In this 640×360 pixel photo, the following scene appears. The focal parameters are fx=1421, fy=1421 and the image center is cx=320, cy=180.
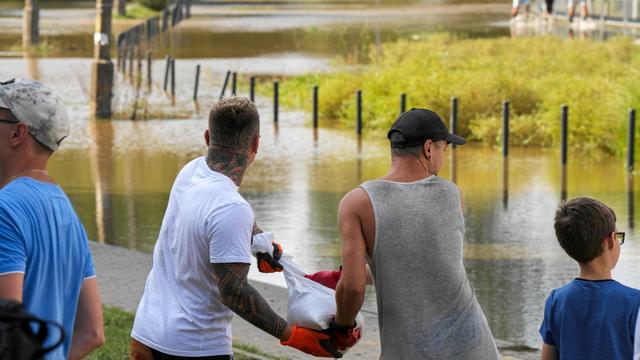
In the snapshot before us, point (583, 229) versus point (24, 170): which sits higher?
point (24, 170)

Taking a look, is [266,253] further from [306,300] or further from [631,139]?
[631,139]

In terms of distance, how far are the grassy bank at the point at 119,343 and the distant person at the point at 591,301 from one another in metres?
3.91

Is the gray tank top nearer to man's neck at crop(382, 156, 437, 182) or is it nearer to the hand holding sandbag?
man's neck at crop(382, 156, 437, 182)

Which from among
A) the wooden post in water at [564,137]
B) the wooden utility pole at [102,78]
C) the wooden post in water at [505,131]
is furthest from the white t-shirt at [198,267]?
the wooden utility pole at [102,78]

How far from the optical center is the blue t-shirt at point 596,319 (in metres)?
4.72

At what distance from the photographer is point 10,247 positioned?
12.9ft

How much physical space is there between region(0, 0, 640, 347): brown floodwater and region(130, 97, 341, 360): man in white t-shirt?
4908 millimetres

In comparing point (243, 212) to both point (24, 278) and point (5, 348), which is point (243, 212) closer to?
point (24, 278)

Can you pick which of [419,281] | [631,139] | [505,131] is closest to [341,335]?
[419,281]

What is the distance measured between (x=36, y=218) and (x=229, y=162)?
3.64 ft

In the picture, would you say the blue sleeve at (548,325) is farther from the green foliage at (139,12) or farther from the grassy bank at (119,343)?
the green foliage at (139,12)

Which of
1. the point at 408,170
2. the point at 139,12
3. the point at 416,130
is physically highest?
the point at 139,12

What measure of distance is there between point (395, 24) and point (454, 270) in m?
43.9

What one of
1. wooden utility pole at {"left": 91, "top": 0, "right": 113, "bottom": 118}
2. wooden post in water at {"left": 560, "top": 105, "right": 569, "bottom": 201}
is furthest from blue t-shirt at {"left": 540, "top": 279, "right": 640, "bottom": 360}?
wooden utility pole at {"left": 91, "top": 0, "right": 113, "bottom": 118}
